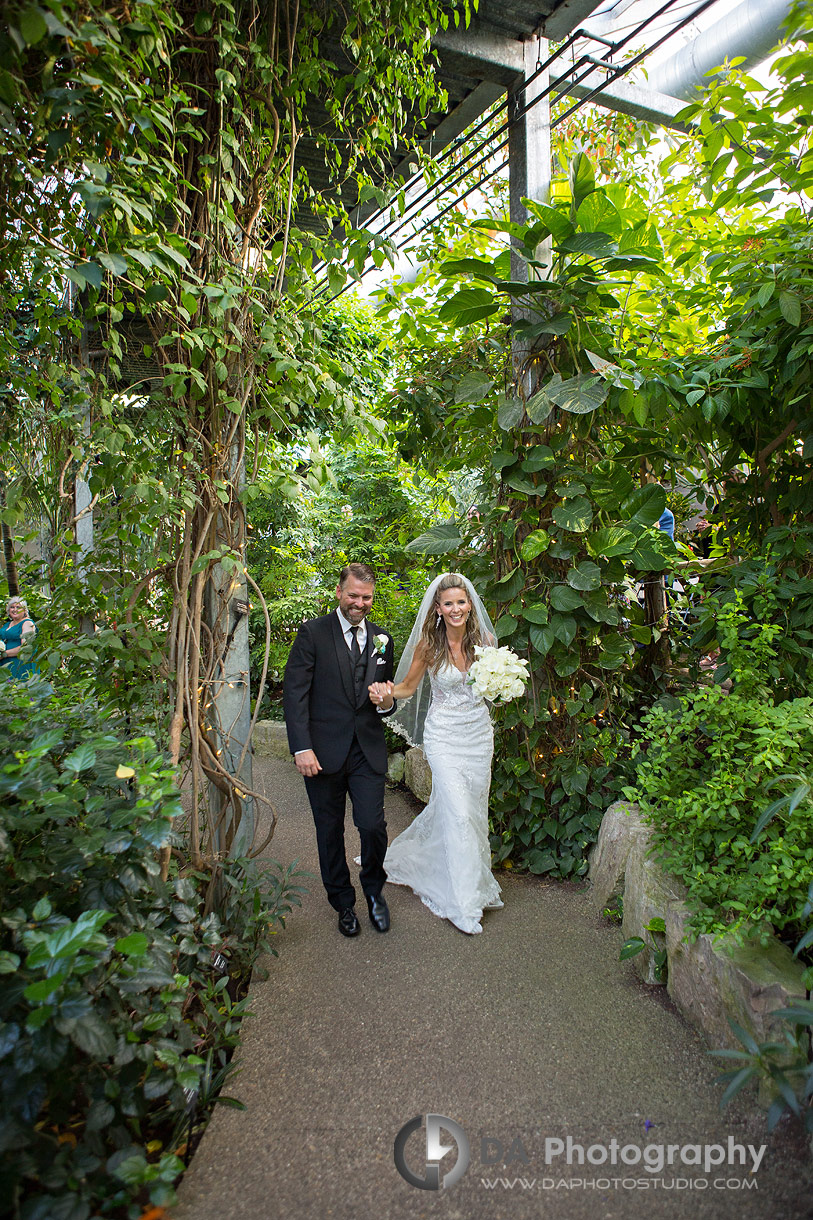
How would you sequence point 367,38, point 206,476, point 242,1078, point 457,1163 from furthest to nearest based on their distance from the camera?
point 367,38
point 206,476
point 242,1078
point 457,1163

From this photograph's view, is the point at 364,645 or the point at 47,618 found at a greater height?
the point at 47,618

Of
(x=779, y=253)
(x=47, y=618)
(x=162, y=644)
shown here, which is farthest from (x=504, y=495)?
(x=47, y=618)

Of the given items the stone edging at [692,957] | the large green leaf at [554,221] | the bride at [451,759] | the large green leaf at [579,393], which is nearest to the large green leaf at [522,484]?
the large green leaf at [579,393]

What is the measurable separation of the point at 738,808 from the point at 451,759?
4.17 feet

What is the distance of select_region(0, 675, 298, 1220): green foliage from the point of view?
1.27 meters

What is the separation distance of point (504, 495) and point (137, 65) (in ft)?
7.26

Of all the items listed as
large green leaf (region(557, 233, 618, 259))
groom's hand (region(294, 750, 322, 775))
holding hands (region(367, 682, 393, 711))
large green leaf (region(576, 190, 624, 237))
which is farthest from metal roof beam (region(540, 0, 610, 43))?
groom's hand (region(294, 750, 322, 775))

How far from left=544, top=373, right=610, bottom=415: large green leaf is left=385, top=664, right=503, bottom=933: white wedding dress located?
1.30 m

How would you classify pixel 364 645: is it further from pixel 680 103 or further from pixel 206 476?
pixel 680 103

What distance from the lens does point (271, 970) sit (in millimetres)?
2598

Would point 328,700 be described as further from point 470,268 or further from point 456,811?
point 470,268

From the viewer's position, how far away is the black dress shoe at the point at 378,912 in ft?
9.50

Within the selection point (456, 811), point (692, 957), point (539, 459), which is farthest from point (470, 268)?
point (692, 957)

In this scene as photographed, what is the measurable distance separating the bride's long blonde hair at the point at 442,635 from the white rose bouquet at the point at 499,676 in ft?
1.07
